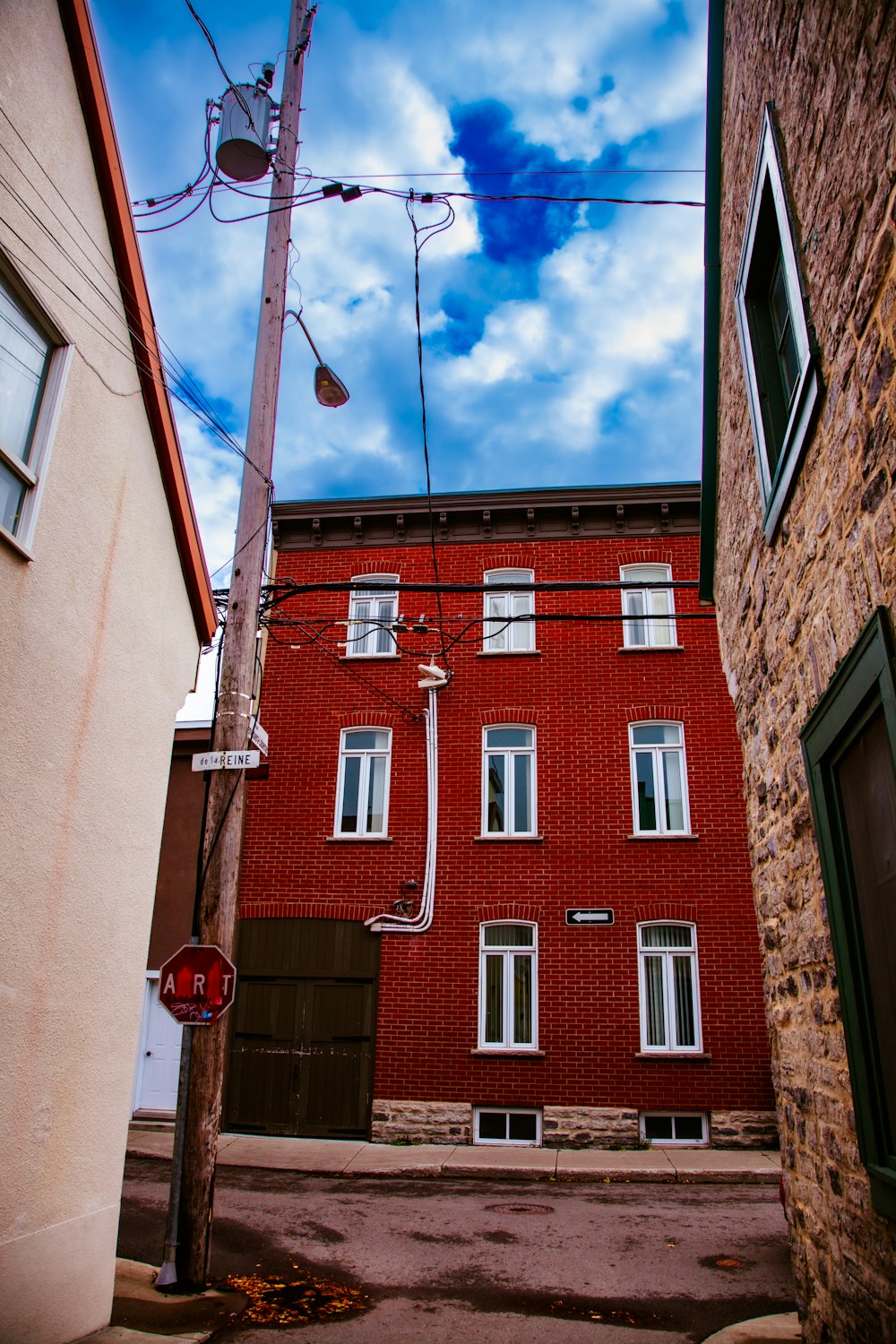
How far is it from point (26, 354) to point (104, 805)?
308cm

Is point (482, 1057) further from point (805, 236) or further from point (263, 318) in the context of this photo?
point (805, 236)

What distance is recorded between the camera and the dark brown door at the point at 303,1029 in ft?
47.7

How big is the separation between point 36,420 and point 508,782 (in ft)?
37.4

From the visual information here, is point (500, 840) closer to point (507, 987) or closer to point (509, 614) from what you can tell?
point (507, 987)

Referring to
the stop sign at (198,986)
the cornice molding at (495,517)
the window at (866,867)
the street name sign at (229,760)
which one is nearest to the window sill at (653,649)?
the cornice molding at (495,517)

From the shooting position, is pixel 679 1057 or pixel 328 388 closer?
pixel 328 388

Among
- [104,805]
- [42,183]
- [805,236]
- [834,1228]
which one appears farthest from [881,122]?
[104,805]

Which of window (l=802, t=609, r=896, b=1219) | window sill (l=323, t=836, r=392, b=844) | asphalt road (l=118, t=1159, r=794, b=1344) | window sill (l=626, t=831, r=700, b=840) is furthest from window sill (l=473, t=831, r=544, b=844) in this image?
window (l=802, t=609, r=896, b=1219)

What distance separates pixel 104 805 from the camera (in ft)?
21.3

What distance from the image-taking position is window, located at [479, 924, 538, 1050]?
573 inches

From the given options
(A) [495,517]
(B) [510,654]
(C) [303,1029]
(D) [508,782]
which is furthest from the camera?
(A) [495,517]

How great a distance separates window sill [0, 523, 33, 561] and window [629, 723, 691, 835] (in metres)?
11.8

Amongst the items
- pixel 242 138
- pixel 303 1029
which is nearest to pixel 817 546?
pixel 242 138

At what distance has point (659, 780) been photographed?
15.7 meters
